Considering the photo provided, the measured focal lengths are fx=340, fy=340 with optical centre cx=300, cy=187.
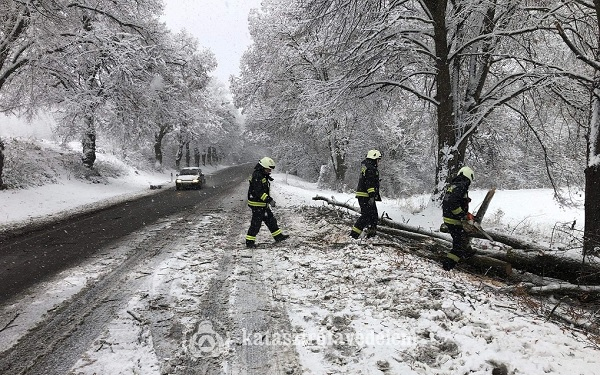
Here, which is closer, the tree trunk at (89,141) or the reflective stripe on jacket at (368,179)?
the reflective stripe on jacket at (368,179)

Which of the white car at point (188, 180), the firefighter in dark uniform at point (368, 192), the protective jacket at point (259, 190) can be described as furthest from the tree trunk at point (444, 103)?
the white car at point (188, 180)

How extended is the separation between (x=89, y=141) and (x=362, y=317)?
20119mm

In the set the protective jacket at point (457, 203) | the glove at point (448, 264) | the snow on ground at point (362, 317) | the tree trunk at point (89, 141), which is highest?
the tree trunk at point (89, 141)

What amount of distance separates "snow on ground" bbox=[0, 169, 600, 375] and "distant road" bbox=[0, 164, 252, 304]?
1.67ft

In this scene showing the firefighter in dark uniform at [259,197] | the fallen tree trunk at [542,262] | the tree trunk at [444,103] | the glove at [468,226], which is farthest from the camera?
the tree trunk at [444,103]

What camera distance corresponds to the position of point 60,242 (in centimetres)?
764

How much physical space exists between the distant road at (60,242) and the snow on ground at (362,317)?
1.67 ft

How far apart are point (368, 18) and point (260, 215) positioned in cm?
616

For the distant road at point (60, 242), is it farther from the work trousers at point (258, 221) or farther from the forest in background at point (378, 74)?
the forest in background at point (378, 74)

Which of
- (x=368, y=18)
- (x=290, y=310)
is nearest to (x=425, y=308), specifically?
(x=290, y=310)

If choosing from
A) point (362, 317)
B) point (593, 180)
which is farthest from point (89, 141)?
point (593, 180)

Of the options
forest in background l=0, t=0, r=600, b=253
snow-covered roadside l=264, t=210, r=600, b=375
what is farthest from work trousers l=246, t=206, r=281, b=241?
forest in background l=0, t=0, r=600, b=253

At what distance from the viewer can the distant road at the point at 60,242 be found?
5532 mm

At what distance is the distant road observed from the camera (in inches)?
218
